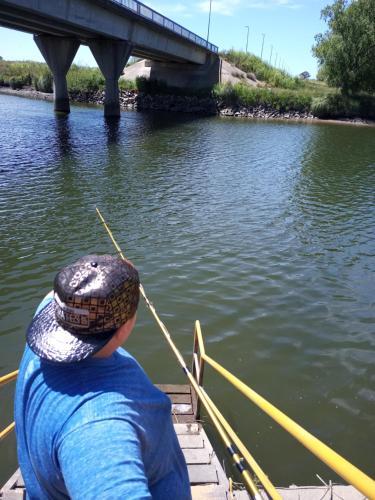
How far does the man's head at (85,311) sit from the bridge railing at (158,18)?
36470mm

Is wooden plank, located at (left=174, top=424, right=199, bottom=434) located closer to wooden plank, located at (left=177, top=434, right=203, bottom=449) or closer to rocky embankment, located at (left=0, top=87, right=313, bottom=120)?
wooden plank, located at (left=177, top=434, right=203, bottom=449)

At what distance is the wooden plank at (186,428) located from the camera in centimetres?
450

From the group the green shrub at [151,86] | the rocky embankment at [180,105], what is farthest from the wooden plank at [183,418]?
the green shrub at [151,86]

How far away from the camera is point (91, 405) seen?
1489mm

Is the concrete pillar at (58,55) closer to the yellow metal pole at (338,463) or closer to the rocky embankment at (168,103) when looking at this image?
the rocky embankment at (168,103)

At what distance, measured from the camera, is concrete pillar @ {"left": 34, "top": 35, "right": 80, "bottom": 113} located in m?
42.4

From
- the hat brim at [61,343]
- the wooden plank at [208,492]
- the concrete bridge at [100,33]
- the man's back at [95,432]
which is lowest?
the wooden plank at [208,492]

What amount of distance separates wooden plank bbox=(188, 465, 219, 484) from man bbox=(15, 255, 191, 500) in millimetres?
2155

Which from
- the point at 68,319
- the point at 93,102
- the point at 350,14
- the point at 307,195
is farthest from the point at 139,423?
the point at 93,102

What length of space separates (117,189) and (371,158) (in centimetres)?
1922

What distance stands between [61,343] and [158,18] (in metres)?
46.0

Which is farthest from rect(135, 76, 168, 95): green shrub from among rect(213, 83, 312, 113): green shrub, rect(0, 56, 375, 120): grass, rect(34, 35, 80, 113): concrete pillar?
rect(34, 35, 80, 113): concrete pillar

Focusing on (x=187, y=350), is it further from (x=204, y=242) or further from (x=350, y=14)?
(x=350, y=14)

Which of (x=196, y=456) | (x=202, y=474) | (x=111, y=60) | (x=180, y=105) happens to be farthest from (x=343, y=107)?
(x=202, y=474)
